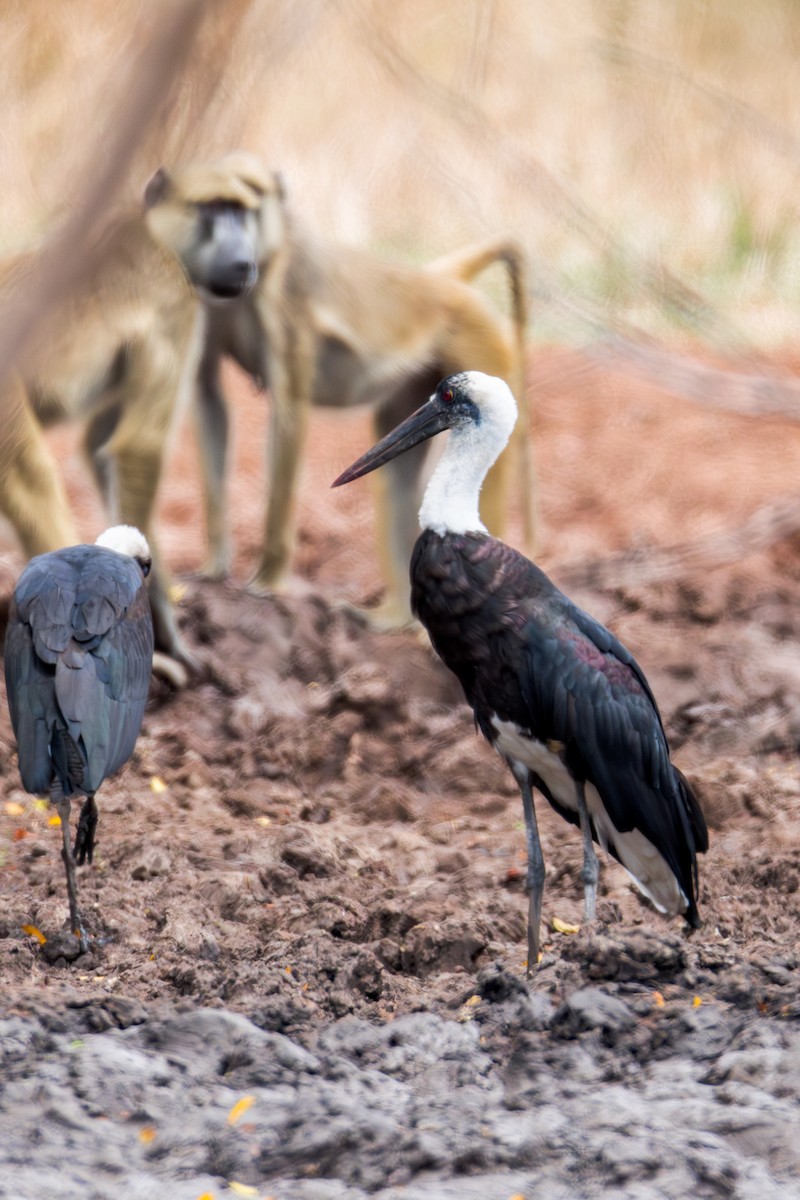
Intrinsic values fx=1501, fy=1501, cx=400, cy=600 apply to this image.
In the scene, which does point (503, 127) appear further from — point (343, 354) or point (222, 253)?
point (222, 253)

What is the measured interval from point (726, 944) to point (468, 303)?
4.29 metres

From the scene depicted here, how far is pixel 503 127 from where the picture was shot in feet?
26.4

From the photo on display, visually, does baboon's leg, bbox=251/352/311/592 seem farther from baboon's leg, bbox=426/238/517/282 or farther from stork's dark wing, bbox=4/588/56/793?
stork's dark wing, bbox=4/588/56/793

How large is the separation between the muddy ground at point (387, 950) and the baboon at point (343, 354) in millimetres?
418

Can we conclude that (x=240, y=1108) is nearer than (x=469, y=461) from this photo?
Yes

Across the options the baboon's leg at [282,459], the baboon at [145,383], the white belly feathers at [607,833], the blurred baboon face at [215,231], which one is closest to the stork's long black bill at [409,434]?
the white belly feathers at [607,833]

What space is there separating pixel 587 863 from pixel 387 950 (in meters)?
0.55

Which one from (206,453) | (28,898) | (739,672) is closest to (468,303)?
(206,453)

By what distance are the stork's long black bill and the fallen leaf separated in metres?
1.41

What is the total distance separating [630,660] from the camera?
3.93 m

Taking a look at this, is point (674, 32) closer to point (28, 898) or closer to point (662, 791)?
point (662, 791)

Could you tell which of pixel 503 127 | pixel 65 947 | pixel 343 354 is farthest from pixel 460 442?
pixel 503 127

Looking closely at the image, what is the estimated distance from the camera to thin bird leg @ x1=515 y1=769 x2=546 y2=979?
366cm

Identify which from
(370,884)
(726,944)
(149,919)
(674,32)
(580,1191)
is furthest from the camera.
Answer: (674,32)
